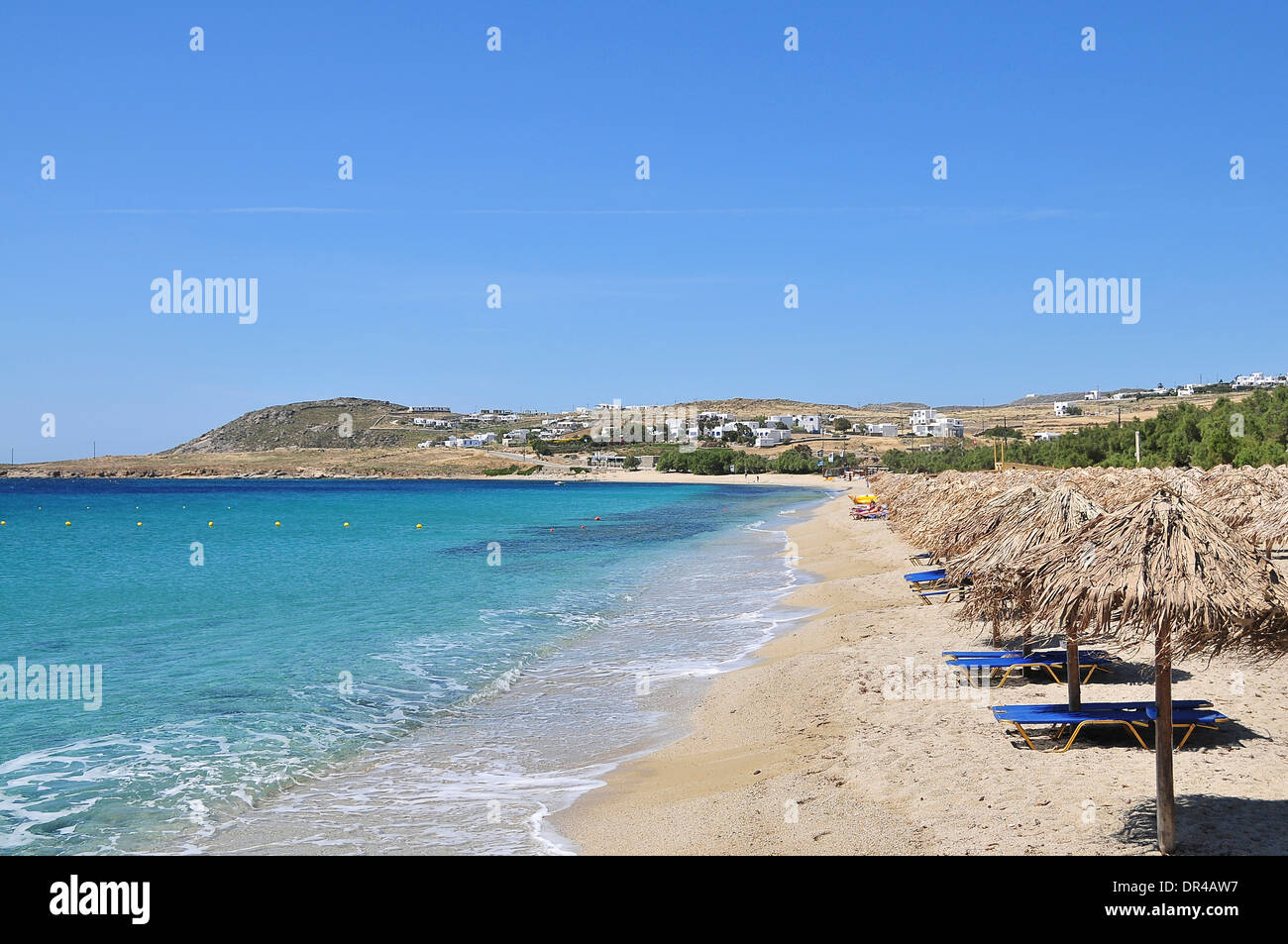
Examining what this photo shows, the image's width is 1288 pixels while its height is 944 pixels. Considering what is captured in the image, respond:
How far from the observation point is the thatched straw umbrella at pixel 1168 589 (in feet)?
18.1

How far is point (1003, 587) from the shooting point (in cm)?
820

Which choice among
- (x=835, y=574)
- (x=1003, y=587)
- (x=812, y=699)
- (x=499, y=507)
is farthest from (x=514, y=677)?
(x=499, y=507)

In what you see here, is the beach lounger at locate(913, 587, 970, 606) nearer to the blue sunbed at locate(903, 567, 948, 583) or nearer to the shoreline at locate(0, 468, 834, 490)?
the blue sunbed at locate(903, 567, 948, 583)

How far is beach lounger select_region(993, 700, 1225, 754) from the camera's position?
8117 millimetres

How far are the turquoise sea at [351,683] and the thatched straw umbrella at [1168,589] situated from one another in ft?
15.1

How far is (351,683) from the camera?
13719 millimetres

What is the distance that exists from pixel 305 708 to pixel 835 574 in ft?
52.0

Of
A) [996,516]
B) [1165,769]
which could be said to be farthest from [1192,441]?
[1165,769]

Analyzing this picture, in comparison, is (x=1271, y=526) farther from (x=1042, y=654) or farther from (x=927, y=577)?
(x=1042, y=654)

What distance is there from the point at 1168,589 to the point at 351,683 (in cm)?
1178

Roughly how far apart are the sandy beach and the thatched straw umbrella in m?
0.85

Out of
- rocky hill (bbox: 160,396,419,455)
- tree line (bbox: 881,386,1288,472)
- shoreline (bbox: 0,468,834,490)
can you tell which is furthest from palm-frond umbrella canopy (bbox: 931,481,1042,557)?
rocky hill (bbox: 160,396,419,455)

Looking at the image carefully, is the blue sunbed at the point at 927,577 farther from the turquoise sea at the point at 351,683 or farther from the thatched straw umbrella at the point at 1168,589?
the thatched straw umbrella at the point at 1168,589

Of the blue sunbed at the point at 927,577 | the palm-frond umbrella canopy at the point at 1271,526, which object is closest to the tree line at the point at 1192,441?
the palm-frond umbrella canopy at the point at 1271,526
